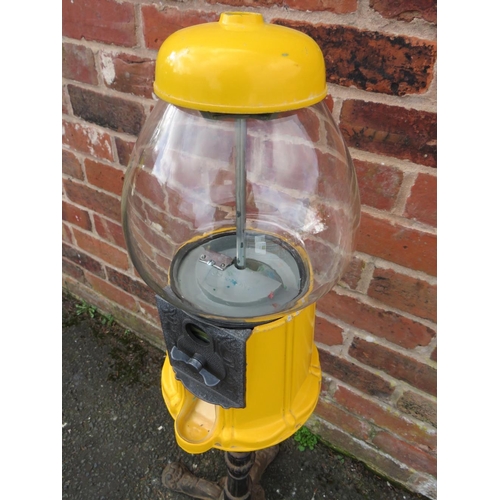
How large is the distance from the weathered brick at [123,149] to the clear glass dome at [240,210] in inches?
13.8

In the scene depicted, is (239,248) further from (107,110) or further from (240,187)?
(107,110)

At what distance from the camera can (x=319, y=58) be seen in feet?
1.61

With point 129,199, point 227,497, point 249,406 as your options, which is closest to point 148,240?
point 129,199

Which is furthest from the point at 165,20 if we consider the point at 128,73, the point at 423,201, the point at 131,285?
the point at 131,285

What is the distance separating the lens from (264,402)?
0.71m

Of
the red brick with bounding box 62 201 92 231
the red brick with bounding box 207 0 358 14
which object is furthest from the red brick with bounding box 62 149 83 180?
the red brick with bounding box 207 0 358 14

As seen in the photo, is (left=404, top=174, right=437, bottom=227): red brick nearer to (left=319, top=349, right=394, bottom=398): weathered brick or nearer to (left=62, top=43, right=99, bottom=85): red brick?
(left=319, top=349, right=394, bottom=398): weathered brick

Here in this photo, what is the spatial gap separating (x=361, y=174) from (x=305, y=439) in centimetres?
80

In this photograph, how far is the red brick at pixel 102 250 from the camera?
1.33 metres

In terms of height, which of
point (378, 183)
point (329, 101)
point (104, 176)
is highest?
point (329, 101)

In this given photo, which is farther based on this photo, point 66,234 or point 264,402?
point 66,234

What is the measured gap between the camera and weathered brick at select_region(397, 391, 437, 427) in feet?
3.19

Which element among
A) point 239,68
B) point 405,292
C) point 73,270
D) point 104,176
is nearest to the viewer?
point 239,68

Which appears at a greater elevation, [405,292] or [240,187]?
[240,187]
